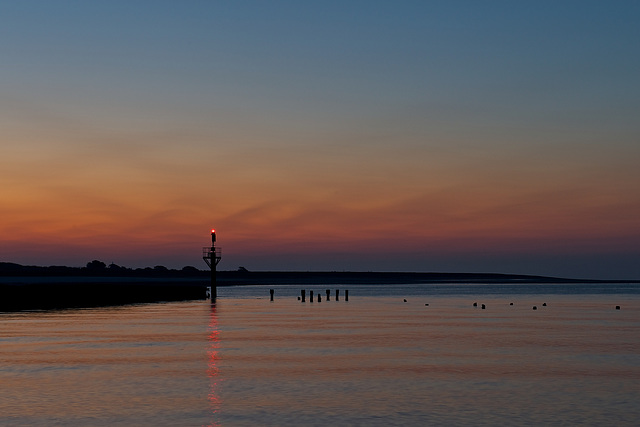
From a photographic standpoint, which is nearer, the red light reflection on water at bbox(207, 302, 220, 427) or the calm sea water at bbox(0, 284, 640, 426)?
the calm sea water at bbox(0, 284, 640, 426)

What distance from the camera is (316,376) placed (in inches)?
1043

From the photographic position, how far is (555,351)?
114ft

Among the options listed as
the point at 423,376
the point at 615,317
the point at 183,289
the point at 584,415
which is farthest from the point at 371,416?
the point at 183,289

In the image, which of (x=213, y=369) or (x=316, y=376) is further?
(x=213, y=369)

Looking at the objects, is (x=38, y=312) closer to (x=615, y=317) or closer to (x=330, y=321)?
(x=330, y=321)

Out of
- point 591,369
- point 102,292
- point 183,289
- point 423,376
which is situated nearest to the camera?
point 423,376

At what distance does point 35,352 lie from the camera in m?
33.2

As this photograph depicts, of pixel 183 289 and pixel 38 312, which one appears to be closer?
pixel 38 312

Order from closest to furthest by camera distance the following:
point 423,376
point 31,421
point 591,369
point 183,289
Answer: point 31,421, point 423,376, point 591,369, point 183,289

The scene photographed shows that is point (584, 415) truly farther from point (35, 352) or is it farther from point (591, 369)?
point (35, 352)

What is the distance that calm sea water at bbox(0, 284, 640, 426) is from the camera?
19656 mm

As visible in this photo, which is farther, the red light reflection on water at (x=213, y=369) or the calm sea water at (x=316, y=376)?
the red light reflection on water at (x=213, y=369)

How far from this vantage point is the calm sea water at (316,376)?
1966 cm

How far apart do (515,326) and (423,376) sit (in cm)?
2707
